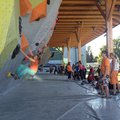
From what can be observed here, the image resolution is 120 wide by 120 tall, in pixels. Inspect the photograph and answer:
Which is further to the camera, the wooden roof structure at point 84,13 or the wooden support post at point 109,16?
the wooden roof structure at point 84,13

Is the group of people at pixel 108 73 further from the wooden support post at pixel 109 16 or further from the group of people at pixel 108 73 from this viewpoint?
the wooden support post at pixel 109 16

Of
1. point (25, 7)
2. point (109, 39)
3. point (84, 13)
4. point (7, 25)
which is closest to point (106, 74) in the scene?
point (109, 39)

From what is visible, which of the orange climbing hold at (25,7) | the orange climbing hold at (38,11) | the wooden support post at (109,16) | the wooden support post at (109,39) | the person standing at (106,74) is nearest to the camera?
the orange climbing hold at (25,7)

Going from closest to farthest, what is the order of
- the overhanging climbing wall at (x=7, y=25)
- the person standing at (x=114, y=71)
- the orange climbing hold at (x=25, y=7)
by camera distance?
the overhanging climbing wall at (x=7, y=25) → the orange climbing hold at (x=25, y=7) → the person standing at (x=114, y=71)

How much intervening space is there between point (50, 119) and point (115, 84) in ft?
20.4

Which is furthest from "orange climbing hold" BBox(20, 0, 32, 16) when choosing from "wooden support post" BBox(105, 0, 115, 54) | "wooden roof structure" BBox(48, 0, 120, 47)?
"wooden roof structure" BBox(48, 0, 120, 47)

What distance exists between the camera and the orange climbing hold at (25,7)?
5.67m

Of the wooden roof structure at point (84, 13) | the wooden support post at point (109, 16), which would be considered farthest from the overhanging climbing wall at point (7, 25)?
the wooden roof structure at point (84, 13)

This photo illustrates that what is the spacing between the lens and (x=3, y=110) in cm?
1041

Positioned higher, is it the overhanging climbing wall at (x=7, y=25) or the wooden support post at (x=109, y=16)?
the wooden support post at (x=109, y=16)

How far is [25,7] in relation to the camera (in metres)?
5.80

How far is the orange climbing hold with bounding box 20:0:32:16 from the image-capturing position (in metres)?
5.67

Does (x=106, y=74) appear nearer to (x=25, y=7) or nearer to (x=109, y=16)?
(x=109, y=16)

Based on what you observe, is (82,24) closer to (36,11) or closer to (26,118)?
(26,118)
